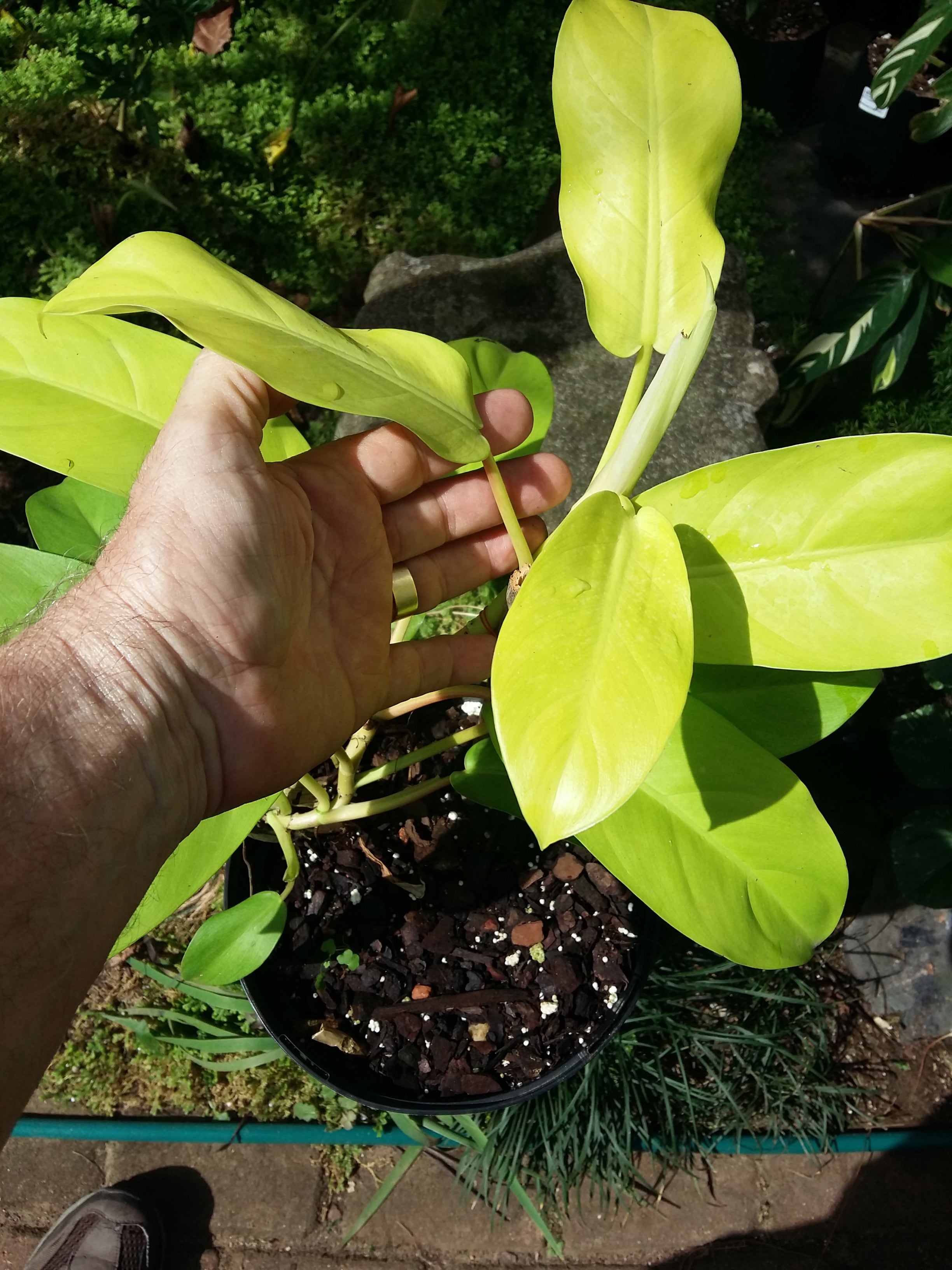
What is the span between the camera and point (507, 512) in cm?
93

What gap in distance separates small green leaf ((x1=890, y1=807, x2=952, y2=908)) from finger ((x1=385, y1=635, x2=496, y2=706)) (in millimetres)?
771

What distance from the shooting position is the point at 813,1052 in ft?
5.01

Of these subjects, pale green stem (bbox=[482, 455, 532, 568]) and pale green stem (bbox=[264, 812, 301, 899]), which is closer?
pale green stem (bbox=[482, 455, 532, 568])

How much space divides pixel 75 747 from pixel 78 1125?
114 centimetres

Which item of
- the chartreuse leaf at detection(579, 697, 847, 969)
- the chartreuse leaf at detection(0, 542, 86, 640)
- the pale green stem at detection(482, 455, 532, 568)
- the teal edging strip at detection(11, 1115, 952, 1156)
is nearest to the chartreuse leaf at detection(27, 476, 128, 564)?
the chartreuse leaf at detection(0, 542, 86, 640)

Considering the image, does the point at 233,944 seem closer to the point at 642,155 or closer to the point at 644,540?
the point at 644,540

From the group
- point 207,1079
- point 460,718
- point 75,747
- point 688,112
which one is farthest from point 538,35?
point 207,1079

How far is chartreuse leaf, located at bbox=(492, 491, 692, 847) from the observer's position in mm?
655

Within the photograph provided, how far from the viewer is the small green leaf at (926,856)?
137 centimetres

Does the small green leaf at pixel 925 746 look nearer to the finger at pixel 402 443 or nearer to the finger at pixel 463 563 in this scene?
the finger at pixel 463 563

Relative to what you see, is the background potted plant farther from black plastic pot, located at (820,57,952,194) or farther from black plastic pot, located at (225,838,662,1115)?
black plastic pot, located at (820,57,952,194)

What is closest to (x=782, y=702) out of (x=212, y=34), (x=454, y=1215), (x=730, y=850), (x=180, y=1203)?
(x=730, y=850)

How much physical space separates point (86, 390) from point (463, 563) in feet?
1.56

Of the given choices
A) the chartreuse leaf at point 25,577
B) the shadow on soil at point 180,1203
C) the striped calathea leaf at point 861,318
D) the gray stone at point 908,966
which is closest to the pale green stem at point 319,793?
the chartreuse leaf at point 25,577
